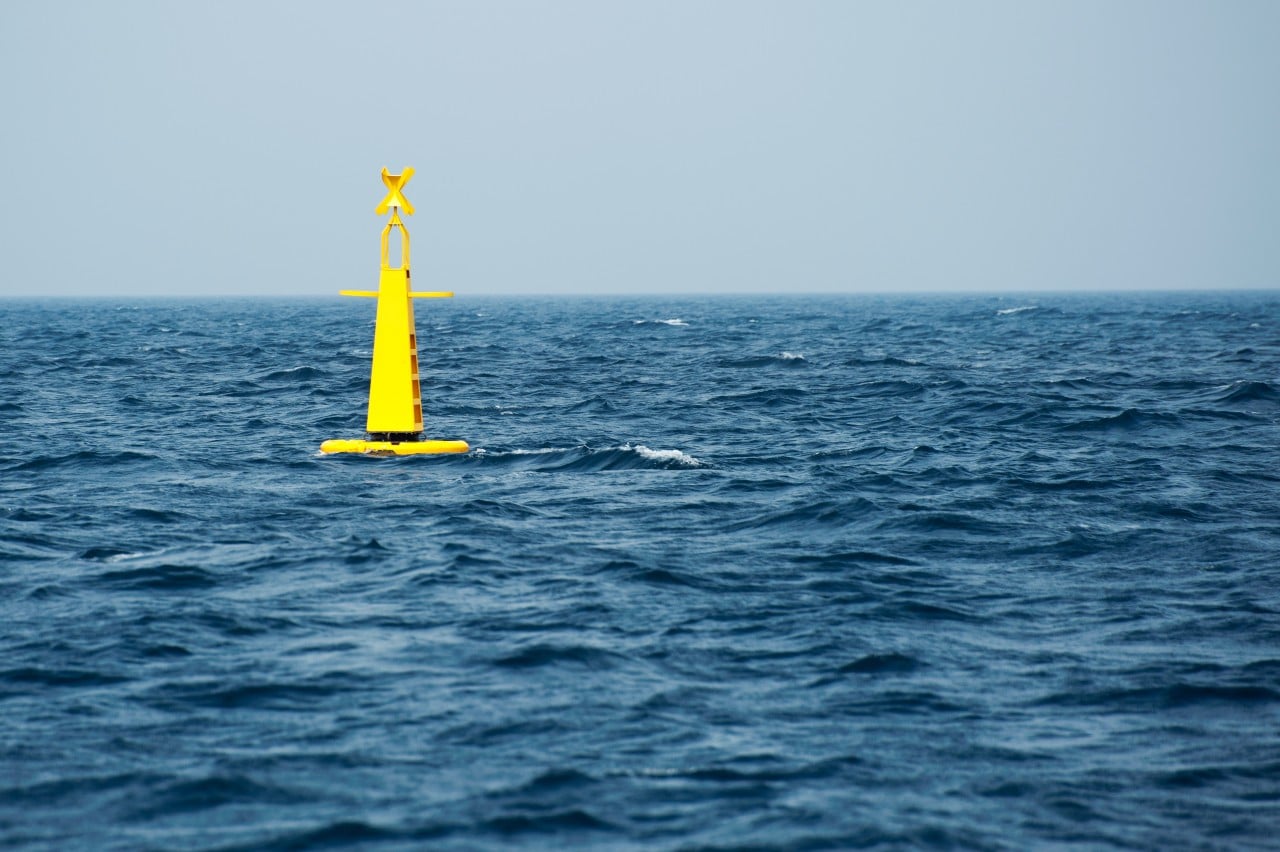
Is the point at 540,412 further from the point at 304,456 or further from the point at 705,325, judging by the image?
the point at 705,325

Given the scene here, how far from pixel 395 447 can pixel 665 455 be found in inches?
155

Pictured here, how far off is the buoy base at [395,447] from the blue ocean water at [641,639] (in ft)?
0.65

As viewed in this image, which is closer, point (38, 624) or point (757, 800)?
point (757, 800)

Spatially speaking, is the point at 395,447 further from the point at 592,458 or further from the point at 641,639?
the point at 641,639

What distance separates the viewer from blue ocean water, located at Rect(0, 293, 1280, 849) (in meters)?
7.28

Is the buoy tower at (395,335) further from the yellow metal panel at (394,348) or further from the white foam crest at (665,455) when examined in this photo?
the white foam crest at (665,455)

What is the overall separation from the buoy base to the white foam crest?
2602mm

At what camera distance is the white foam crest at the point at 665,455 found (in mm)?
19547

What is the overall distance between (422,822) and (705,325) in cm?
7178

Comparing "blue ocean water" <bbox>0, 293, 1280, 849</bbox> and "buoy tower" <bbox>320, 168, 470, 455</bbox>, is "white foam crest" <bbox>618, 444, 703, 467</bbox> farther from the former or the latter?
"buoy tower" <bbox>320, 168, 470, 455</bbox>

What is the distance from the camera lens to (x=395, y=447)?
1844 centimetres

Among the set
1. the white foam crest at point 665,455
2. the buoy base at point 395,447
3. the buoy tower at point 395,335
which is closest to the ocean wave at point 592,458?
the white foam crest at point 665,455

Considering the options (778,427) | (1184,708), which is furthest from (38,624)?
(778,427)

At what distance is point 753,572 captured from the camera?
1267 centimetres
